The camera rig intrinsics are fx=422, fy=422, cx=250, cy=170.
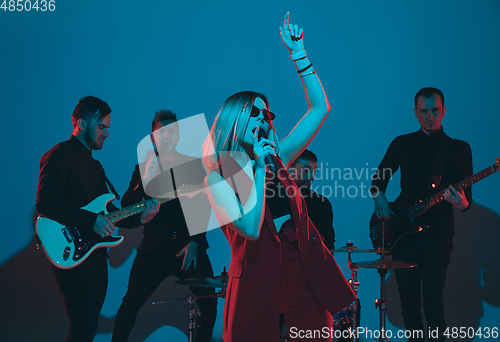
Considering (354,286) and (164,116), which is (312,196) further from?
(164,116)

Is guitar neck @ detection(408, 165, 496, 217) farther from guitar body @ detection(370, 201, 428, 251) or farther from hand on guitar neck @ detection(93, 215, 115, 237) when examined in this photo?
hand on guitar neck @ detection(93, 215, 115, 237)

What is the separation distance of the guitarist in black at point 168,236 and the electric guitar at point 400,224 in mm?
1450

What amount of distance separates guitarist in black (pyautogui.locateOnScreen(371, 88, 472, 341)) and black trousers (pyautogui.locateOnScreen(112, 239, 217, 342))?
1.55 metres

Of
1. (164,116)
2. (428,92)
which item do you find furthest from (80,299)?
(428,92)

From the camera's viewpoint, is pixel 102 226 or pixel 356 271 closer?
pixel 102 226

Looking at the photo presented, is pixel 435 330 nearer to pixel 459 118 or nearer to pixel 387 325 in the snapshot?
pixel 387 325

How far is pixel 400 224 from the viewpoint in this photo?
3484mm

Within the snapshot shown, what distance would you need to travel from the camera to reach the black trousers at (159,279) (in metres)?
3.09

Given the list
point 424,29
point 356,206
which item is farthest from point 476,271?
point 424,29

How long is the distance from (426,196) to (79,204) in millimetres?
2632

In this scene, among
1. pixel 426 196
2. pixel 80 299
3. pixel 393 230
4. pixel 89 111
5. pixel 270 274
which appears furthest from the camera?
pixel 393 230

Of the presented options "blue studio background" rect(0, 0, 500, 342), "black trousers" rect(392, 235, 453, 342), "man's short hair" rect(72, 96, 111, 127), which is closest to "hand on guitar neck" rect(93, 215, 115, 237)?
"man's short hair" rect(72, 96, 111, 127)

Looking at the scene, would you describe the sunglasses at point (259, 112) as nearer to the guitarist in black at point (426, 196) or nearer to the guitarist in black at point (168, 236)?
the guitarist in black at point (168, 236)

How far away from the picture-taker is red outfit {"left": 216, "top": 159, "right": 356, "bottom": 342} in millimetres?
1394
